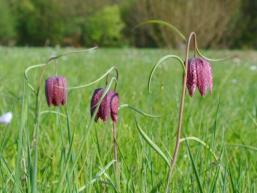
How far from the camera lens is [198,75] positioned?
1034mm

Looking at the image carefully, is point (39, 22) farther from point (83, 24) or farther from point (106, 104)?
point (106, 104)

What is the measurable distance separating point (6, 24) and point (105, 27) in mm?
5910

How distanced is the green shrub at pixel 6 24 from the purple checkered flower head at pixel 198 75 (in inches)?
1070

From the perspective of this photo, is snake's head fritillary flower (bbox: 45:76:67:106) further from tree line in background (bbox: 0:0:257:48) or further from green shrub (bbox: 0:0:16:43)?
green shrub (bbox: 0:0:16:43)

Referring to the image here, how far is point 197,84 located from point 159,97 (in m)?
1.92

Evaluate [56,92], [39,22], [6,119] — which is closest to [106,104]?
[56,92]

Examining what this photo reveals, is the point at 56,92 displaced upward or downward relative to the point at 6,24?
upward

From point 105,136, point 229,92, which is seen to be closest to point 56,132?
point 105,136

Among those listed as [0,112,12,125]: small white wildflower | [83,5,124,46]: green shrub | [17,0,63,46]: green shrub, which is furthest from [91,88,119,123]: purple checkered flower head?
[83,5,124,46]: green shrub

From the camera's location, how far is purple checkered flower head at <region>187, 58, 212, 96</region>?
3.39 feet

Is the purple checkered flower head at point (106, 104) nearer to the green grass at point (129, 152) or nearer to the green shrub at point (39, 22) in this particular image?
the green grass at point (129, 152)

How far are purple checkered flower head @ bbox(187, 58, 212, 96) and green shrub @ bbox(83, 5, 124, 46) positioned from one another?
98.0ft

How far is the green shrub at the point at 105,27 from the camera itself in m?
31.6

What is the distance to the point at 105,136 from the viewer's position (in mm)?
1729
